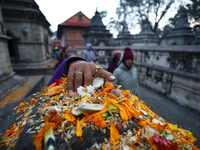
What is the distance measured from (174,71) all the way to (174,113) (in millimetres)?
1655

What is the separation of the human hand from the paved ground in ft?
9.84

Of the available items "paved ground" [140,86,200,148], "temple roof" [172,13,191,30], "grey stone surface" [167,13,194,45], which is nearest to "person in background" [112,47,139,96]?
"paved ground" [140,86,200,148]

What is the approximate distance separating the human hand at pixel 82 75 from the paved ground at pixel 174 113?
300 centimetres

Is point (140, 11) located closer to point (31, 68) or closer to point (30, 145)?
point (31, 68)

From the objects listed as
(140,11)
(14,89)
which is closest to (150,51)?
(14,89)

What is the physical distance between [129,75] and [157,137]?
212cm

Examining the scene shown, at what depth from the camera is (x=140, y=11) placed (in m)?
27.3

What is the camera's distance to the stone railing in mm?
3726

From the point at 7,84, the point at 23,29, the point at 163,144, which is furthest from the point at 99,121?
the point at 23,29

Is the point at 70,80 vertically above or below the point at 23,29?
below

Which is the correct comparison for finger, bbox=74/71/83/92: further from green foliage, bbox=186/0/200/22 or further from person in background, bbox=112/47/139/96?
green foliage, bbox=186/0/200/22

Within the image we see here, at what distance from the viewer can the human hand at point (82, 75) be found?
5.47 ft

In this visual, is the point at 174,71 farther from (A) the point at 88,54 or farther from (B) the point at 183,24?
(B) the point at 183,24

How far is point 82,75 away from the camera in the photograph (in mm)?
1708
